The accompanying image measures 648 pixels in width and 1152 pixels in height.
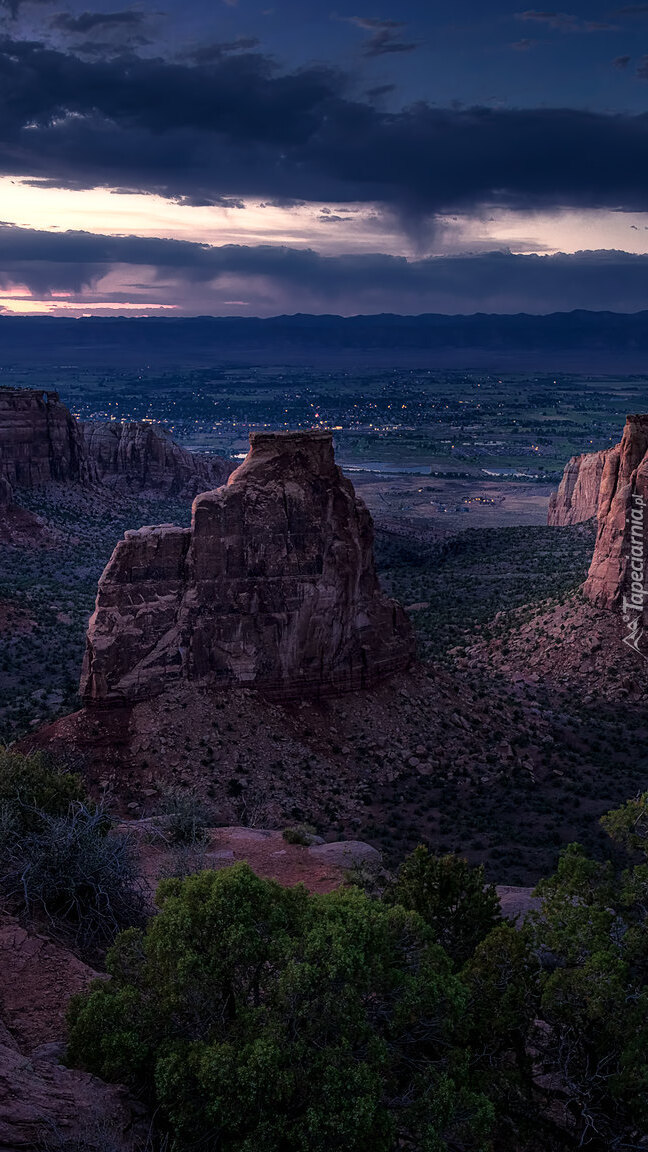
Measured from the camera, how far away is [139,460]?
437 ft

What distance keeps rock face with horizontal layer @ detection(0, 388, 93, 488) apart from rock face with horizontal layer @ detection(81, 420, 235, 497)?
14730 mm

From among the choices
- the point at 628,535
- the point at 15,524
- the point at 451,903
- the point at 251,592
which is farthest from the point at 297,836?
the point at 15,524

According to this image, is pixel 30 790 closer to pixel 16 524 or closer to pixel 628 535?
pixel 628 535

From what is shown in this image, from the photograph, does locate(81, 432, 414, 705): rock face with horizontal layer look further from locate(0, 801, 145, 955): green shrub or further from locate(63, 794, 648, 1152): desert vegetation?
locate(63, 794, 648, 1152): desert vegetation

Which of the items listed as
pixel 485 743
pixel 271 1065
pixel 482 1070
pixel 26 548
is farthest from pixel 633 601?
pixel 26 548

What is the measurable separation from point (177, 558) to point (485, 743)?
1674cm

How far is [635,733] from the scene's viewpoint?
1891 inches

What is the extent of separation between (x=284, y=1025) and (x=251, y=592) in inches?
936

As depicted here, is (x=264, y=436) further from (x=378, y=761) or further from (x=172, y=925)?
(x=172, y=925)

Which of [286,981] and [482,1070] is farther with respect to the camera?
[482,1070]

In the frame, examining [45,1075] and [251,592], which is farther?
[251,592]

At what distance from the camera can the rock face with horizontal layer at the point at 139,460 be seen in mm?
131375

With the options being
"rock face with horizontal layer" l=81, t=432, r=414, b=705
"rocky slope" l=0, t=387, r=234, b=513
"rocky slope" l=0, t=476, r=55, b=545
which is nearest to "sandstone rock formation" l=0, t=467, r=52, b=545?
"rocky slope" l=0, t=476, r=55, b=545

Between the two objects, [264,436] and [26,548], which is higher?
[264,436]
